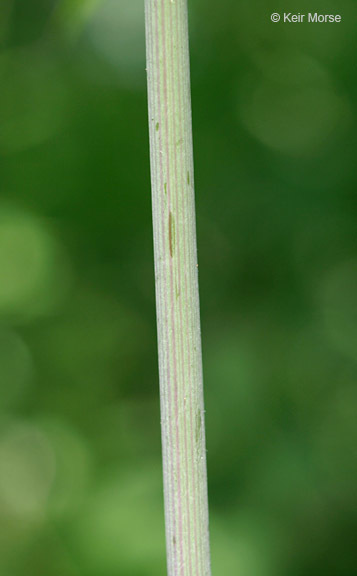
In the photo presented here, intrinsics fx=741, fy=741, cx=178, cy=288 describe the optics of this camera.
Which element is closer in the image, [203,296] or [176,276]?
[176,276]

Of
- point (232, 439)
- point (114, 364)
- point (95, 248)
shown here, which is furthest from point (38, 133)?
point (232, 439)

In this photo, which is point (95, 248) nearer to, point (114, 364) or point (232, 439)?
point (114, 364)

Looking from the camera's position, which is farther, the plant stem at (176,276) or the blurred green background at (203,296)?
the blurred green background at (203,296)

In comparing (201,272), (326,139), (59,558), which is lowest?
Result: (59,558)

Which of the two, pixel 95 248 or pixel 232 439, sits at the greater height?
pixel 95 248
